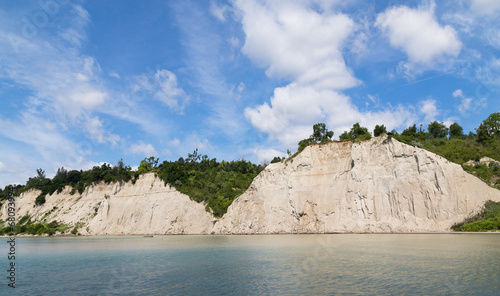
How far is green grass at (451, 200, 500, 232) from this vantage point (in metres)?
34.4

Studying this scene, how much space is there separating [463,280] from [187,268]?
12.5 meters

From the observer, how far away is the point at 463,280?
40.6 ft

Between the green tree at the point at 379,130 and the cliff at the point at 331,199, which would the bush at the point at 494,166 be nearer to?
the cliff at the point at 331,199

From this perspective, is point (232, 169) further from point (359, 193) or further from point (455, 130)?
point (455, 130)

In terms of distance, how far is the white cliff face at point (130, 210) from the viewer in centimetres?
5925

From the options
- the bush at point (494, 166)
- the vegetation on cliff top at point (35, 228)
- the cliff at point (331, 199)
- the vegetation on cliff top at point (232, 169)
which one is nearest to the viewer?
the cliff at point (331, 199)

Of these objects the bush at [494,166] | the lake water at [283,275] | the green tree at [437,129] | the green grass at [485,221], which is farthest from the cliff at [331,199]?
the green tree at [437,129]

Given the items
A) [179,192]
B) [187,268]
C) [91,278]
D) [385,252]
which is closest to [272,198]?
[179,192]

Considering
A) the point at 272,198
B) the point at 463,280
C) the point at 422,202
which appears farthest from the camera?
the point at 272,198

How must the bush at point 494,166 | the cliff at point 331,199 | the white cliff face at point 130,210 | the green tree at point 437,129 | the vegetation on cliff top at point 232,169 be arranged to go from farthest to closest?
the green tree at point 437,129, the white cliff face at point 130,210, the vegetation on cliff top at point 232,169, the bush at point 494,166, the cliff at point 331,199

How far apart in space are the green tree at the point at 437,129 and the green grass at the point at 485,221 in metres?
38.2

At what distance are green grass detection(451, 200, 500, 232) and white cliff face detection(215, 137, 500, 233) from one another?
0.63m

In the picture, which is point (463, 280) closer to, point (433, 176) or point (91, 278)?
point (91, 278)

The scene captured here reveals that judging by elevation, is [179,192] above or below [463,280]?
above
